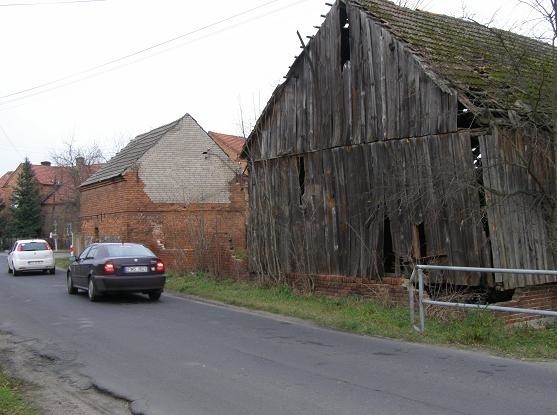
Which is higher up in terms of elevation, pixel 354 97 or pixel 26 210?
pixel 26 210

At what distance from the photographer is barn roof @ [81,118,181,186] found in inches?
1019

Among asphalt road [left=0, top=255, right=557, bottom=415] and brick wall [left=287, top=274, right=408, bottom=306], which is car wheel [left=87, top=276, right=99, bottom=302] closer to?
asphalt road [left=0, top=255, right=557, bottom=415]

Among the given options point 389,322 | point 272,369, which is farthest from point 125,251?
point 272,369

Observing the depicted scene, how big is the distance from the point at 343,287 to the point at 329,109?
14.0 ft

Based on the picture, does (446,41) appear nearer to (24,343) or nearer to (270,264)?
(270,264)

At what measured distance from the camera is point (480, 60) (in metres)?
13.8

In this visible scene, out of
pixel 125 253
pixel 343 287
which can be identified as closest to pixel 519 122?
pixel 343 287

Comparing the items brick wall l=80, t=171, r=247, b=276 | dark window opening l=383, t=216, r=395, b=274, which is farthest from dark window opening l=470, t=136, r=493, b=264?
brick wall l=80, t=171, r=247, b=276

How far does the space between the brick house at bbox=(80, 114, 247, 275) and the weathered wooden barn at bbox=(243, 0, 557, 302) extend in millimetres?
8243

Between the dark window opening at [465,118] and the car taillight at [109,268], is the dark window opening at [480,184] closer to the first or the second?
the dark window opening at [465,118]

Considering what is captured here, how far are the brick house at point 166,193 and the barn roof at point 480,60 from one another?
10538 mm

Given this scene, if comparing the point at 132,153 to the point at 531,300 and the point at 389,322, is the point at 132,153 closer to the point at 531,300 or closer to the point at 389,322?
the point at 389,322

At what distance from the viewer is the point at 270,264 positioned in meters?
16.1

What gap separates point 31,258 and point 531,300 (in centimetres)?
2034
